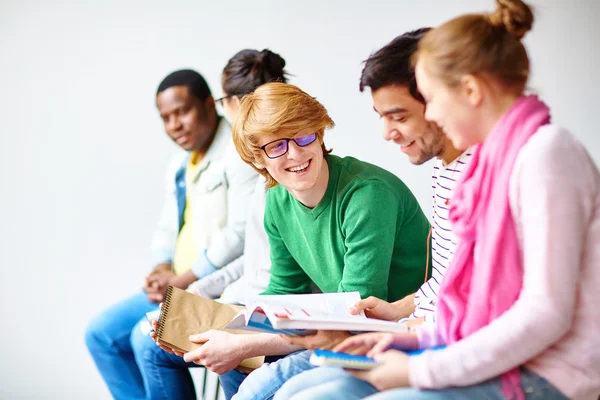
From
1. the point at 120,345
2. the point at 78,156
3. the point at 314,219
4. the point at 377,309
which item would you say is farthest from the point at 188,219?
the point at 377,309

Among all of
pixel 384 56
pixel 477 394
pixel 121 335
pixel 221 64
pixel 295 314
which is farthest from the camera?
pixel 221 64

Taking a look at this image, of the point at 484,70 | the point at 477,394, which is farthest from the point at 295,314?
the point at 484,70

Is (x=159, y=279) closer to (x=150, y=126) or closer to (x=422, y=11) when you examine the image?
(x=150, y=126)

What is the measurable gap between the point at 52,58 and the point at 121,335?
1.56 metres

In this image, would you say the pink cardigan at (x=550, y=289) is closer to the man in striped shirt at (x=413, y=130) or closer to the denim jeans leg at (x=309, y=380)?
the denim jeans leg at (x=309, y=380)

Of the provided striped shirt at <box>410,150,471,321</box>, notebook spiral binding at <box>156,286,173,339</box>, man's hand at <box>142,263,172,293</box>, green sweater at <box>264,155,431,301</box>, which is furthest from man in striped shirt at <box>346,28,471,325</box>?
man's hand at <box>142,263,172,293</box>

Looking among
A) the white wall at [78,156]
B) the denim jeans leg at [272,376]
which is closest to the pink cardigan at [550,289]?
the denim jeans leg at [272,376]

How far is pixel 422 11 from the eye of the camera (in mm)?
2459

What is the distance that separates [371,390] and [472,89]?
0.52 m

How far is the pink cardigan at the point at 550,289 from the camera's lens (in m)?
0.97

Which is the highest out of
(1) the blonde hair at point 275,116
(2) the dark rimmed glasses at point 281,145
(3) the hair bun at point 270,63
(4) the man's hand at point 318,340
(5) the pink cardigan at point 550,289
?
(3) the hair bun at point 270,63

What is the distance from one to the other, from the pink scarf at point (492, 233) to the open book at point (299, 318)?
15cm

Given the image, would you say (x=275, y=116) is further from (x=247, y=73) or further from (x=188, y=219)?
(x=188, y=219)

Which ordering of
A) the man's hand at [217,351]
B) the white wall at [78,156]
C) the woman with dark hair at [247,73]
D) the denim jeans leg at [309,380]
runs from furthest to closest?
the white wall at [78,156], the woman with dark hair at [247,73], the man's hand at [217,351], the denim jeans leg at [309,380]
